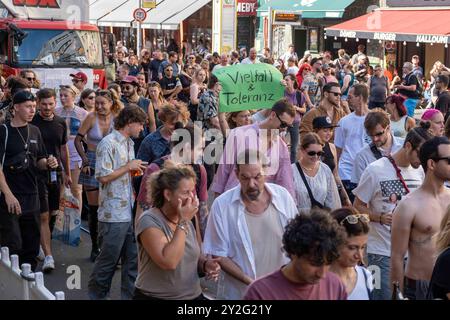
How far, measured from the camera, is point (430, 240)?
5418 mm

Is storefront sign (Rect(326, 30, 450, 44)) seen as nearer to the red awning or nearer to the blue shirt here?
the red awning

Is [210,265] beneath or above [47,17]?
beneath

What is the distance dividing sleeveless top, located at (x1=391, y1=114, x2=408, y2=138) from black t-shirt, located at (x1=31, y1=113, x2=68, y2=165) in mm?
3338

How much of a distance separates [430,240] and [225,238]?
1320mm

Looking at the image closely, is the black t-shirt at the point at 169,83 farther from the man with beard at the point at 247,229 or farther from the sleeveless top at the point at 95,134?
the man with beard at the point at 247,229

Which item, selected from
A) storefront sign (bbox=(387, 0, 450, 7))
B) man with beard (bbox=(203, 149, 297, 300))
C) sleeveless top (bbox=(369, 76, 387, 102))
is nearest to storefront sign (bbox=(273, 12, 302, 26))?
storefront sign (bbox=(387, 0, 450, 7))

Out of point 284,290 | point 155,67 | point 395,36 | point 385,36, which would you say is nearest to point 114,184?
point 284,290

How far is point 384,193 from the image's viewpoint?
6.20m

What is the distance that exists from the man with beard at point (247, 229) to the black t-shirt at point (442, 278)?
94 cm

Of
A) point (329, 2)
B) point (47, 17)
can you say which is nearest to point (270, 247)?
point (47, 17)

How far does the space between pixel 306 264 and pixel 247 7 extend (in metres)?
36.5

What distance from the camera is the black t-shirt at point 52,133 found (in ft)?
27.3

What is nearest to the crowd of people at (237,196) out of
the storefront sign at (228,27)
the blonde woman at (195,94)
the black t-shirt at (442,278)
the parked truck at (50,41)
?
the black t-shirt at (442,278)

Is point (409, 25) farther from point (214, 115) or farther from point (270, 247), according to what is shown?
point (270, 247)
